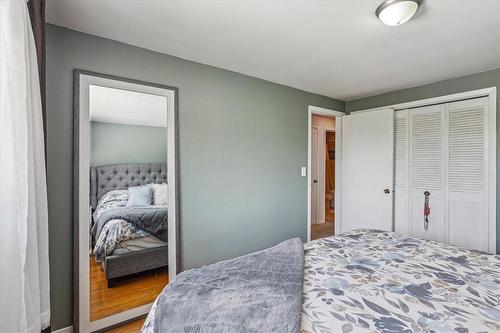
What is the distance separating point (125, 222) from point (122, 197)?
0.22m

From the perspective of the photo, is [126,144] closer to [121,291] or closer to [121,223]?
[121,223]

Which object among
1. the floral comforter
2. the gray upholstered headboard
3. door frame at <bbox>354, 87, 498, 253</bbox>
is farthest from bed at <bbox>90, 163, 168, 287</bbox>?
door frame at <bbox>354, 87, 498, 253</bbox>

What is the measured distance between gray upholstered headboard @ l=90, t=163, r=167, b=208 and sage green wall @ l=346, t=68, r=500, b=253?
298 centimetres

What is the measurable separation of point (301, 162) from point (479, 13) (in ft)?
→ 6.91

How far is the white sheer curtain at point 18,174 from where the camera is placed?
1.00m

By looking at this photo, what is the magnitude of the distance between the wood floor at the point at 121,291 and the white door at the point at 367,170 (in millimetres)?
2665

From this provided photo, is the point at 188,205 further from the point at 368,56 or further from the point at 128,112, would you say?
the point at 368,56

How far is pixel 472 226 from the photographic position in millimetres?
2756

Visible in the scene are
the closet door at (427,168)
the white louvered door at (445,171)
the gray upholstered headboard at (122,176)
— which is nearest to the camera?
the gray upholstered headboard at (122,176)

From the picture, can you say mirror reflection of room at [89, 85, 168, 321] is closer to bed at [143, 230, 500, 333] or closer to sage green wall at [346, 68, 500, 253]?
bed at [143, 230, 500, 333]

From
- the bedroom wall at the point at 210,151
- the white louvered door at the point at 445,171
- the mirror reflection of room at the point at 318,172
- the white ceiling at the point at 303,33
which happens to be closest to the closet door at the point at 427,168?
the white louvered door at the point at 445,171

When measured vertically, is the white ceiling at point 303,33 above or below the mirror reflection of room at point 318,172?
above

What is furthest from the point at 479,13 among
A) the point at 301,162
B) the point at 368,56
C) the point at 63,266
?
the point at 63,266

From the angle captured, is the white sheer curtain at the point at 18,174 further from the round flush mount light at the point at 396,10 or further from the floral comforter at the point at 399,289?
the round flush mount light at the point at 396,10
